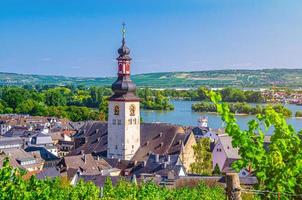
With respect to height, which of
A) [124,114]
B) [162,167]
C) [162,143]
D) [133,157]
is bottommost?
[133,157]

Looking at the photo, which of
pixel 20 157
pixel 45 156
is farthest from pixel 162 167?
pixel 45 156

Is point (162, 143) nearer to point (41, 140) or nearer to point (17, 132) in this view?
point (41, 140)

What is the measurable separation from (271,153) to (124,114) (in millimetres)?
29247

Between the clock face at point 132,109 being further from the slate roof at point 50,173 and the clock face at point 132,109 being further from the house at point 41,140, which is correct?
the house at point 41,140

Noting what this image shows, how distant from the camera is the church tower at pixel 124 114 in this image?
109 ft

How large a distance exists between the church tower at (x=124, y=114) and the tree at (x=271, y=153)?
94.3ft

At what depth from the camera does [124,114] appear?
33.5 m

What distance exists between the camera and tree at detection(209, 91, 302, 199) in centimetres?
433

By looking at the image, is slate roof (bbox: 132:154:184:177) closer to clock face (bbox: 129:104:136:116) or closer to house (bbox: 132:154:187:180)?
house (bbox: 132:154:187:180)

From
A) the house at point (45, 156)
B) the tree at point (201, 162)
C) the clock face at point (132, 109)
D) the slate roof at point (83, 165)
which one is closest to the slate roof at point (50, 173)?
the slate roof at point (83, 165)

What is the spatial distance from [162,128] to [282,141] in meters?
30.3

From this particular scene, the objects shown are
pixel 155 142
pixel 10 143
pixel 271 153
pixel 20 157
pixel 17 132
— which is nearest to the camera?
pixel 271 153

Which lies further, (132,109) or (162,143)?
(162,143)

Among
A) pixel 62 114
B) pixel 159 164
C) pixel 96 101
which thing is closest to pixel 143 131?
pixel 159 164
